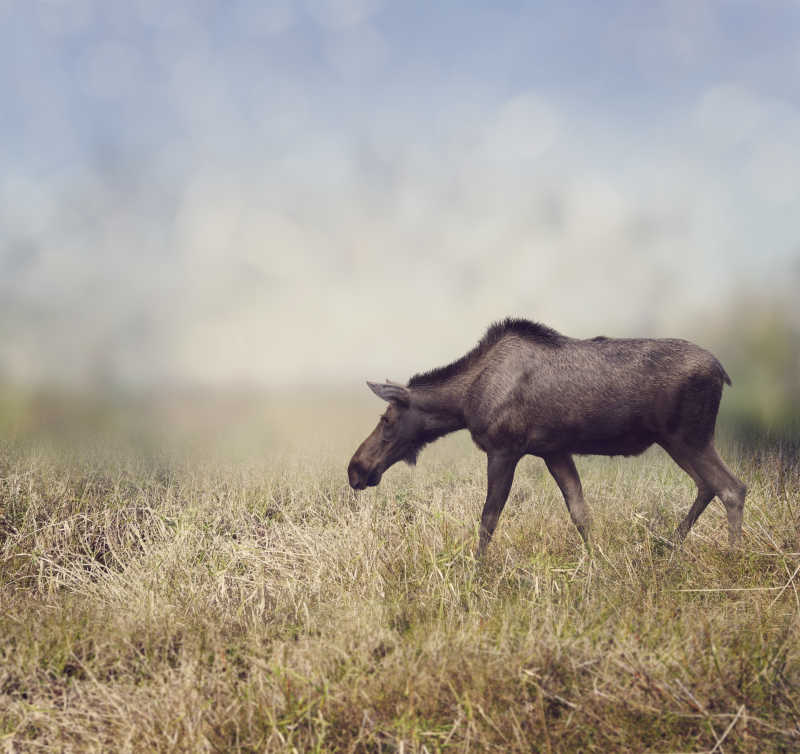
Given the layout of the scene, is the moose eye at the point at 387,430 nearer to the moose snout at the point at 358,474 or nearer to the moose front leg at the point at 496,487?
the moose snout at the point at 358,474

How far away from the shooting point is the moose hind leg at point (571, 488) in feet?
21.9

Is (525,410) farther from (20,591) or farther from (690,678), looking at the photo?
(20,591)

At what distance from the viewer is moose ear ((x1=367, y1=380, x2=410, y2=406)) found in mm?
6801

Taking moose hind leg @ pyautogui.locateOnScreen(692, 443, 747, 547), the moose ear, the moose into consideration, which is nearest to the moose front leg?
the moose

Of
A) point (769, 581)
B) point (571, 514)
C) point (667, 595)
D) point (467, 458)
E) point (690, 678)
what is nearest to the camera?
point (690, 678)

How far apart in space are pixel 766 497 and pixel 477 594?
3.93m

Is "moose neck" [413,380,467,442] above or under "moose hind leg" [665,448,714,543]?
above

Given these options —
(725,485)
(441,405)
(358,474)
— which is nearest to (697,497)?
(725,485)

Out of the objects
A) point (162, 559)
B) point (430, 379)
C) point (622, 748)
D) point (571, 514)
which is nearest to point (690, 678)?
point (622, 748)

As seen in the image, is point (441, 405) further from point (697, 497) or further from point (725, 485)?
point (725, 485)

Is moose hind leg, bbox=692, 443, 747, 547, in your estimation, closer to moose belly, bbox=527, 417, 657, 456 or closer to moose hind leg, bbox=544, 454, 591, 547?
moose belly, bbox=527, 417, 657, 456

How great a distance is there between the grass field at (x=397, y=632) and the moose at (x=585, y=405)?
14.9 inches

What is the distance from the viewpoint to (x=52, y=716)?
394 centimetres

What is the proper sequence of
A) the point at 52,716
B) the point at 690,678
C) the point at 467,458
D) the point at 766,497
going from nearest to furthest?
1. the point at 690,678
2. the point at 52,716
3. the point at 766,497
4. the point at 467,458
